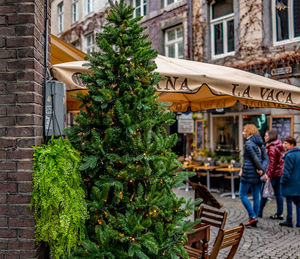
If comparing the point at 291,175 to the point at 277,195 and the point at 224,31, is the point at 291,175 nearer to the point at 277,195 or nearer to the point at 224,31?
the point at 277,195

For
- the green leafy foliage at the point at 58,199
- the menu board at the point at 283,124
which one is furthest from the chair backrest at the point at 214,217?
the menu board at the point at 283,124

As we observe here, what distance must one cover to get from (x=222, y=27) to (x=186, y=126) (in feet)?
13.0

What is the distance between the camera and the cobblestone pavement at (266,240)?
16.0 feet

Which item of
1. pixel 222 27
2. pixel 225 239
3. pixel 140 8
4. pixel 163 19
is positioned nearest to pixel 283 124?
pixel 222 27

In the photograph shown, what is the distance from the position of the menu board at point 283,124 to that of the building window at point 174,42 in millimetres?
5170

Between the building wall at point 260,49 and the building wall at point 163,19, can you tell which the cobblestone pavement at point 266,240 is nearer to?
the building wall at point 260,49

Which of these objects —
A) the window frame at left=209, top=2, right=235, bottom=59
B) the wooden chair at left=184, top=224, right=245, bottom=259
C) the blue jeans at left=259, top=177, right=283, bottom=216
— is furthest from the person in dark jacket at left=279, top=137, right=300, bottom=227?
the window frame at left=209, top=2, right=235, bottom=59

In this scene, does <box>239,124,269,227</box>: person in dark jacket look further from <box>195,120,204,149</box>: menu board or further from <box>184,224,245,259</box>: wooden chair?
<box>195,120,204,149</box>: menu board

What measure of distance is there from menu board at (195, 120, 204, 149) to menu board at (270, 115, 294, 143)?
3068mm

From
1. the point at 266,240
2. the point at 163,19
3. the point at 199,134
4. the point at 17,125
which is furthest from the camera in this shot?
the point at 163,19

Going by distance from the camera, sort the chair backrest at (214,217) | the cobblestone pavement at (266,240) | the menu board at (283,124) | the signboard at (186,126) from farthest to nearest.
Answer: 1. the signboard at (186,126)
2. the menu board at (283,124)
3. the cobblestone pavement at (266,240)
4. the chair backrest at (214,217)

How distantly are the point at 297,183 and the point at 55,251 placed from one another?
16.6 ft

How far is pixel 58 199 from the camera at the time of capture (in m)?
A: 2.24

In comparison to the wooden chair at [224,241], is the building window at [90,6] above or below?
above
